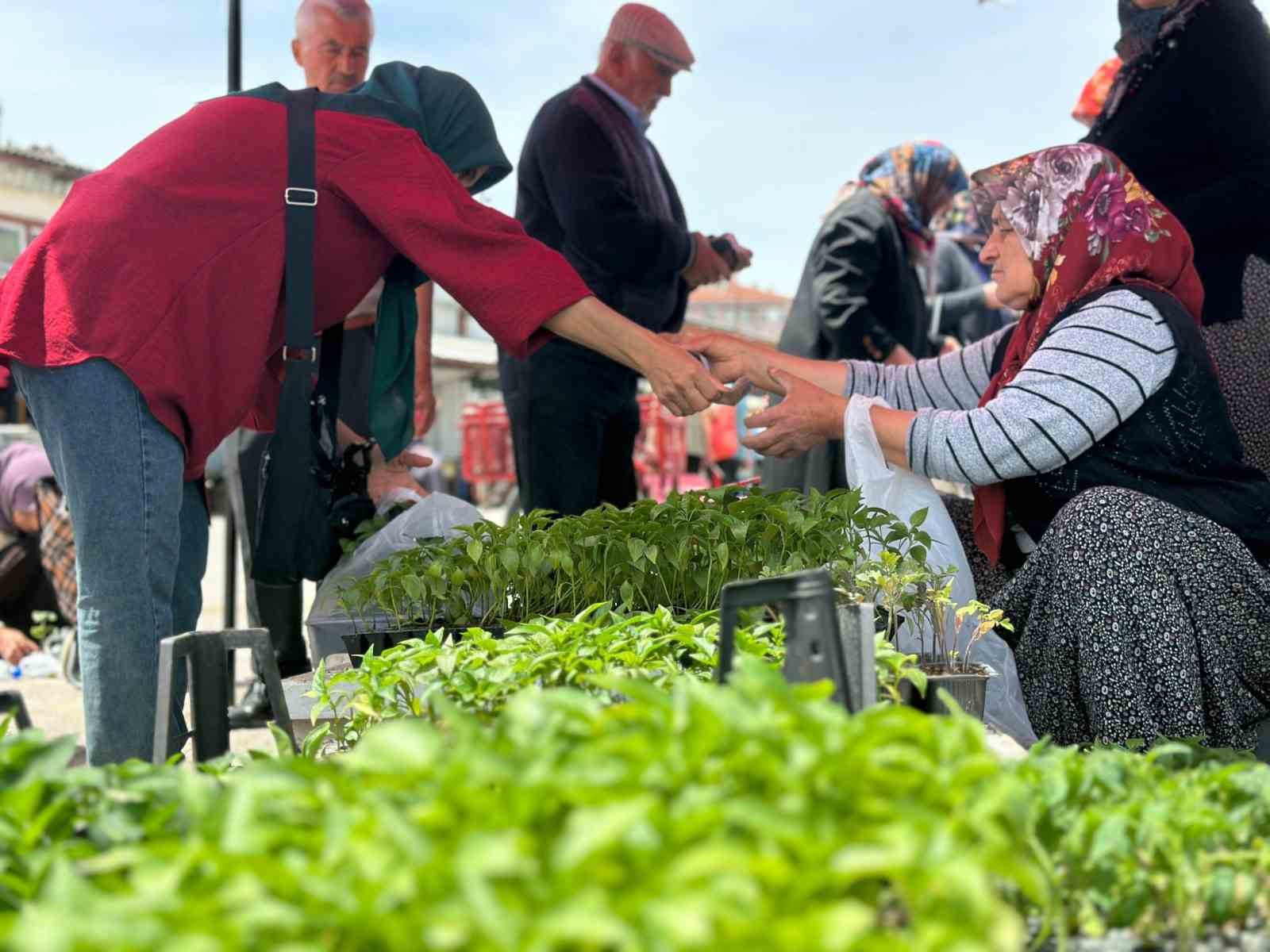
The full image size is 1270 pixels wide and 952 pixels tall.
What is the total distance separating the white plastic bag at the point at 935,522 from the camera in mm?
2184

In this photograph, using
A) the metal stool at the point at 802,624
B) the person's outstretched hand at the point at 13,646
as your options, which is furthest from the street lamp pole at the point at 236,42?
the metal stool at the point at 802,624

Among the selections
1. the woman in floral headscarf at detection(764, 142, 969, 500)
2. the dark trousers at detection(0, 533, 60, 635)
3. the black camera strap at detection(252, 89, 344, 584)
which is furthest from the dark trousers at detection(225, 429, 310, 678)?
the woman in floral headscarf at detection(764, 142, 969, 500)

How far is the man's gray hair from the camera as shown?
3.04 meters

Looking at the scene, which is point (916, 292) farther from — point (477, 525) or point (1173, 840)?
point (1173, 840)

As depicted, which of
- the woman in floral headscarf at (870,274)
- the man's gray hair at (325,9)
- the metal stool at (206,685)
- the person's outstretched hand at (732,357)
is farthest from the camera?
the woman in floral headscarf at (870,274)

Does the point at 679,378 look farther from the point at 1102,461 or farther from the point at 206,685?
the point at 206,685

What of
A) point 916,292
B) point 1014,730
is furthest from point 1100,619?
point 916,292

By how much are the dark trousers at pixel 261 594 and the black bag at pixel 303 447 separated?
0.93 metres

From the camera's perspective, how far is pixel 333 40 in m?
3.05

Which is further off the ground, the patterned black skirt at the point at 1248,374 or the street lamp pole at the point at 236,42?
the street lamp pole at the point at 236,42

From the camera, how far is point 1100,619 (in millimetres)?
2117

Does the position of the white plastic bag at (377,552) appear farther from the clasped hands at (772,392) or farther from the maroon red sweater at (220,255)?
the clasped hands at (772,392)

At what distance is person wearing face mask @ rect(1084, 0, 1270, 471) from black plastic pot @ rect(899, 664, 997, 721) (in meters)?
1.42

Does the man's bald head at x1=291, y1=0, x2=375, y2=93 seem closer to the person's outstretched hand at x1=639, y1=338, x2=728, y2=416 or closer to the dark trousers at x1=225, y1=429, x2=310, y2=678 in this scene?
the dark trousers at x1=225, y1=429, x2=310, y2=678
